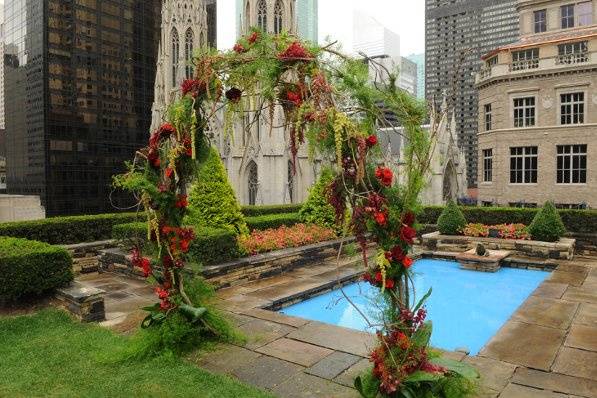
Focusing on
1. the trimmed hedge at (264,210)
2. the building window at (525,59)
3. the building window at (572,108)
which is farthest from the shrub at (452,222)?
the building window at (525,59)

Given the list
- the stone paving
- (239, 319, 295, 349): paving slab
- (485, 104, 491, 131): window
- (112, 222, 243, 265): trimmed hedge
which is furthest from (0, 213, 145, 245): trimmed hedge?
(485, 104, 491, 131): window

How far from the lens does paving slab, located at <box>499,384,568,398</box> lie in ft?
17.1

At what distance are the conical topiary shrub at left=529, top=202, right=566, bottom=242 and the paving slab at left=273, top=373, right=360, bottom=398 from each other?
12.8 metres

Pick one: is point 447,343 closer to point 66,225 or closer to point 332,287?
point 332,287

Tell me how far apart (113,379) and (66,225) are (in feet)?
29.9

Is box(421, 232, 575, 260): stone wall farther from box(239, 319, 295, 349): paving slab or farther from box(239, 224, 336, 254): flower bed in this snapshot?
box(239, 319, 295, 349): paving slab

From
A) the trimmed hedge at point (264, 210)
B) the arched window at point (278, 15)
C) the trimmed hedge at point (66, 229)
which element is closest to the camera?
the trimmed hedge at point (66, 229)

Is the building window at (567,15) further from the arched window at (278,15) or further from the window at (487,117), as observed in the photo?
the arched window at (278,15)

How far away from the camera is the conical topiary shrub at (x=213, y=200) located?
1322 centimetres

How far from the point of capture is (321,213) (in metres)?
17.7

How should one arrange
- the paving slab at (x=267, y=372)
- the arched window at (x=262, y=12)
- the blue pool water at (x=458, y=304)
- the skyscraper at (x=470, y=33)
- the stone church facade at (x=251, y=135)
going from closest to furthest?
the paving slab at (x=267, y=372) → the blue pool water at (x=458, y=304) → the stone church facade at (x=251, y=135) → the arched window at (x=262, y=12) → the skyscraper at (x=470, y=33)

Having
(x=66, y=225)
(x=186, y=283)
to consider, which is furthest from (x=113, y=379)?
(x=66, y=225)

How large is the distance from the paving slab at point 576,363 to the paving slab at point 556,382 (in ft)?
0.71

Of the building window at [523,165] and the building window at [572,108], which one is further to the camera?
the building window at [523,165]
